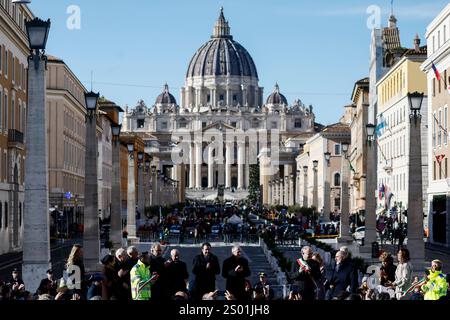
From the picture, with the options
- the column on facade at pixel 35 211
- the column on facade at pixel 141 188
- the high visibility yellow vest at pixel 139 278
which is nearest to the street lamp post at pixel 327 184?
the column on facade at pixel 141 188

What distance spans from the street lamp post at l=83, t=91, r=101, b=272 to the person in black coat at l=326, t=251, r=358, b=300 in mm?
12140

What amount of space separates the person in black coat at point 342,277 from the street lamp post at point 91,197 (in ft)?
39.8

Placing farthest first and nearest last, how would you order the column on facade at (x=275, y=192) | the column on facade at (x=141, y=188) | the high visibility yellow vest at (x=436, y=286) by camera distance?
the column on facade at (x=275, y=192)
the column on facade at (x=141, y=188)
the high visibility yellow vest at (x=436, y=286)

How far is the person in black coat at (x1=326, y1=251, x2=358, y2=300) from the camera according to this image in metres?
18.3

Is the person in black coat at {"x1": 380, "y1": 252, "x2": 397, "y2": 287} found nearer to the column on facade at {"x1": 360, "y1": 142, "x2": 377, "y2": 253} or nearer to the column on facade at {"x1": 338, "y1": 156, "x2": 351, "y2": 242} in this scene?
the column on facade at {"x1": 360, "y1": 142, "x2": 377, "y2": 253}

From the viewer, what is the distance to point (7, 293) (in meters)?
17.2

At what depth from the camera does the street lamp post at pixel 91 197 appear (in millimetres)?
30125

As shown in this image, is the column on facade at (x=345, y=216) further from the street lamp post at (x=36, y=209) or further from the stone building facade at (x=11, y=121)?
the street lamp post at (x=36, y=209)

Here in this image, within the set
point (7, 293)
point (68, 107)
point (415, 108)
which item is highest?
point (68, 107)

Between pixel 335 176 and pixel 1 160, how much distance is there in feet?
340

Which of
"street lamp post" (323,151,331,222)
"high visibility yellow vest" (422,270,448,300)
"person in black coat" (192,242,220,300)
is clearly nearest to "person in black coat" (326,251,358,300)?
"person in black coat" (192,242,220,300)

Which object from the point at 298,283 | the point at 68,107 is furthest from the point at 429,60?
the point at 298,283

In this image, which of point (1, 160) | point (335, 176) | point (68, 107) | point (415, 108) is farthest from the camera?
point (335, 176)
